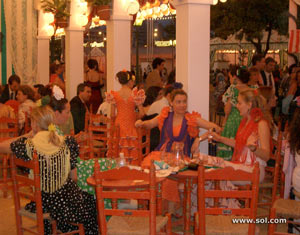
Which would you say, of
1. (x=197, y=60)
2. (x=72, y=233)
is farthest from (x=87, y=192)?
(x=197, y=60)

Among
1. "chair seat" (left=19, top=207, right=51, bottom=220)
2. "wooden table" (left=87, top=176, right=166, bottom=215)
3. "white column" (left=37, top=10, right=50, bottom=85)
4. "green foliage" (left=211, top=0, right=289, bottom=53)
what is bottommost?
"chair seat" (left=19, top=207, right=51, bottom=220)

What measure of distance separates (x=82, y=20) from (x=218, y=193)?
6900 mm

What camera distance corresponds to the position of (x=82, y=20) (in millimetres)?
9672

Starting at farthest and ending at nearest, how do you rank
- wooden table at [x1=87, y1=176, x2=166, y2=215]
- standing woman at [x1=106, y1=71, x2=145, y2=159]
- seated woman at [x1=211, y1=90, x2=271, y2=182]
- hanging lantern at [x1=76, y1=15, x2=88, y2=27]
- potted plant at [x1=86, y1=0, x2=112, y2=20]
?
hanging lantern at [x1=76, y1=15, x2=88, y2=27] < potted plant at [x1=86, y1=0, x2=112, y2=20] < standing woman at [x1=106, y1=71, x2=145, y2=159] < seated woman at [x1=211, y1=90, x2=271, y2=182] < wooden table at [x1=87, y1=176, x2=166, y2=215]

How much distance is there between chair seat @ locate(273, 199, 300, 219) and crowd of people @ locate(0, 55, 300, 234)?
0.65 ft

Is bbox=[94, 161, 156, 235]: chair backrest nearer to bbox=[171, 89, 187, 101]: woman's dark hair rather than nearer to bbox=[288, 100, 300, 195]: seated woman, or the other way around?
bbox=[288, 100, 300, 195]: seated woman

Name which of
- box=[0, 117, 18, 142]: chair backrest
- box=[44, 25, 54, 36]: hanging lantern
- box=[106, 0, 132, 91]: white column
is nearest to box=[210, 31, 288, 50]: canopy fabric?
box=[44, 25, 54, 36]: hanging lantern

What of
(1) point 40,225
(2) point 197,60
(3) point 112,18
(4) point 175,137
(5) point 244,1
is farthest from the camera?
(5) point 244,1

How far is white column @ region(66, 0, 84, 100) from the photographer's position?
9.95 metres

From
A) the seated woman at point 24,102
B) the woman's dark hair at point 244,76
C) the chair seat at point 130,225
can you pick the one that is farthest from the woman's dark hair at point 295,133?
the seated woman at point 24,102

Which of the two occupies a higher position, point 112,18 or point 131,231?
point 112,18

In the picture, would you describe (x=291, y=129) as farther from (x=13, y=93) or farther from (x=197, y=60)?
(x=13, y=93)

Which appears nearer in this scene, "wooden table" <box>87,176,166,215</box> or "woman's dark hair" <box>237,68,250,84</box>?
"wooden table" <box>87,176,166,215</box>

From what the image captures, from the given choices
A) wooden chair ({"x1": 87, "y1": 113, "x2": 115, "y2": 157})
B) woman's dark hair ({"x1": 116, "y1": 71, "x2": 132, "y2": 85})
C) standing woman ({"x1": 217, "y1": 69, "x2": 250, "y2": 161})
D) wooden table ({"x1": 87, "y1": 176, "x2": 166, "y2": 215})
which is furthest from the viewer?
woman's dark hair ({"x1": 116, "y1": 71, "x2": 132, "y2": 85})
